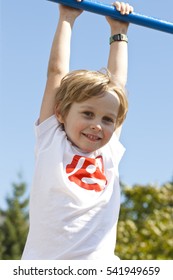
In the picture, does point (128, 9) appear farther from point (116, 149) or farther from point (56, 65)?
point (116, 149)

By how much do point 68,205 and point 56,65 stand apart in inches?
22.5

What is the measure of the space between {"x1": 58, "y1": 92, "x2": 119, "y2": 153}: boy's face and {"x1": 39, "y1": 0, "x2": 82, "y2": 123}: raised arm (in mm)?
95

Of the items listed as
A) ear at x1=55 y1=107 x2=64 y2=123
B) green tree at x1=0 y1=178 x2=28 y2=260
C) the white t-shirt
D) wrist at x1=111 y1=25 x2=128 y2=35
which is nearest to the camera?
the white t-shirt

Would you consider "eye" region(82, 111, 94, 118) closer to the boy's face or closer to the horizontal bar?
the boy's face

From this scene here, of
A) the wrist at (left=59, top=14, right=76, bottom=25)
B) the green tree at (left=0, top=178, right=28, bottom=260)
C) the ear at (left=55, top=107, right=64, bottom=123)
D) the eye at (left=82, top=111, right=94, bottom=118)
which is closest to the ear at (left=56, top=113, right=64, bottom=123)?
the ear at (left=55, top=107, right=64, bottom=123)

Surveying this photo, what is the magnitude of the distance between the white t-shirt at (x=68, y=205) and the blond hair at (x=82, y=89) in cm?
11

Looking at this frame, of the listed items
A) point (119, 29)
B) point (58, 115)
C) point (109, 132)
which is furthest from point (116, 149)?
point (119, 29)

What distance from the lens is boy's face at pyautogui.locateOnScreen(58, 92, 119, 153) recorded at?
2.30 meters

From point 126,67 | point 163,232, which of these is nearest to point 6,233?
point 163,232

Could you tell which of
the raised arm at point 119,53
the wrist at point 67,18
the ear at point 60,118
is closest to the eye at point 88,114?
the ear at point 60,118

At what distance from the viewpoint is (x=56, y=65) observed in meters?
2.41

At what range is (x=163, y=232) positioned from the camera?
6664mm
